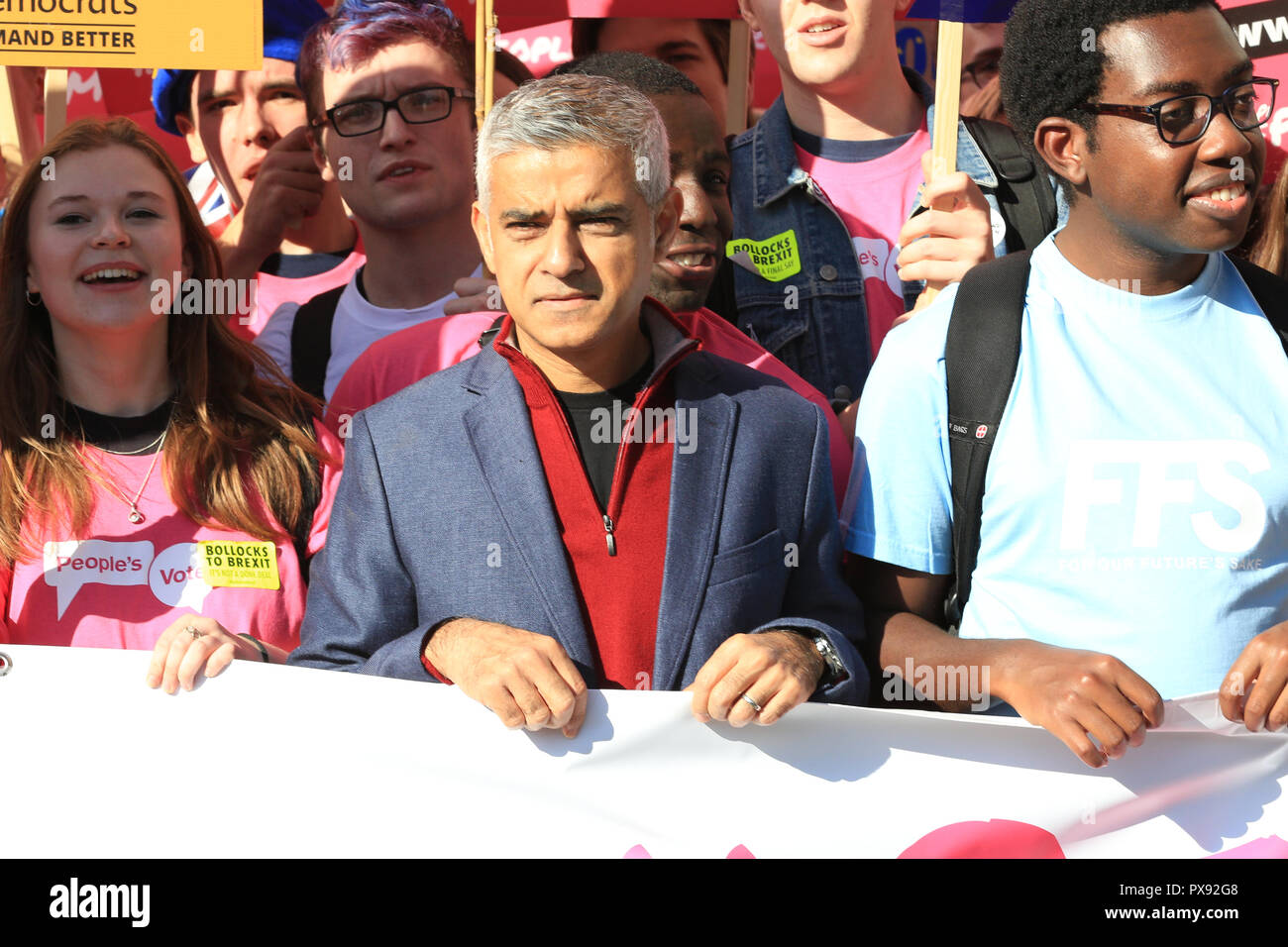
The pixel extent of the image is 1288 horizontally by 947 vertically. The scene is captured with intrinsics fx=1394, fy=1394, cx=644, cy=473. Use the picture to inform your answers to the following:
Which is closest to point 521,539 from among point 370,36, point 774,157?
point 774,157

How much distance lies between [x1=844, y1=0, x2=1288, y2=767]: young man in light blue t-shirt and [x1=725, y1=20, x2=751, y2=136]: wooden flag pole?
67.7 inches

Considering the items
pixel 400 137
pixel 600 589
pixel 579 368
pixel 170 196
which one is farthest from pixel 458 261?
pixel 600 589

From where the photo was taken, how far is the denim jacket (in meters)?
3.68

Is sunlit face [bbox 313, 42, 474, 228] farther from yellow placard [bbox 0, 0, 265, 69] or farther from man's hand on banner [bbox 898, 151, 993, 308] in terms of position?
man's hand on banner [bbox 898, 151, 993, 308]

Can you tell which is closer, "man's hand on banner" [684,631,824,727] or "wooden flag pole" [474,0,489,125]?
"man's hand on banner" [684,631,824,727]

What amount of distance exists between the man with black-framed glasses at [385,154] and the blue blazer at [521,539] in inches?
58.9

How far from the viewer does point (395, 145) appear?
4074 mm

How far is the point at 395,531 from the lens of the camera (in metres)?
2.54

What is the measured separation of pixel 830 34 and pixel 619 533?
1934 millimetres

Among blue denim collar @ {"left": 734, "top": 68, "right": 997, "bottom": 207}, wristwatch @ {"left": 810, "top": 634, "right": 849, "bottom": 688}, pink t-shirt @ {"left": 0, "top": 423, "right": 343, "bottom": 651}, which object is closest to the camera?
wristwatch @ {"left": 810, "top": 634, "right": 849, "bottom": 688}

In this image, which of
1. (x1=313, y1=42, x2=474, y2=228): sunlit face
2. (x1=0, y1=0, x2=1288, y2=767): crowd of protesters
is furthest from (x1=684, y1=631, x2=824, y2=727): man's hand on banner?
(x1=313, y1=42, x2=474, y2=228): sunlit face

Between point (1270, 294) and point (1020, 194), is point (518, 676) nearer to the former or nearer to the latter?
point (1270, 294)
